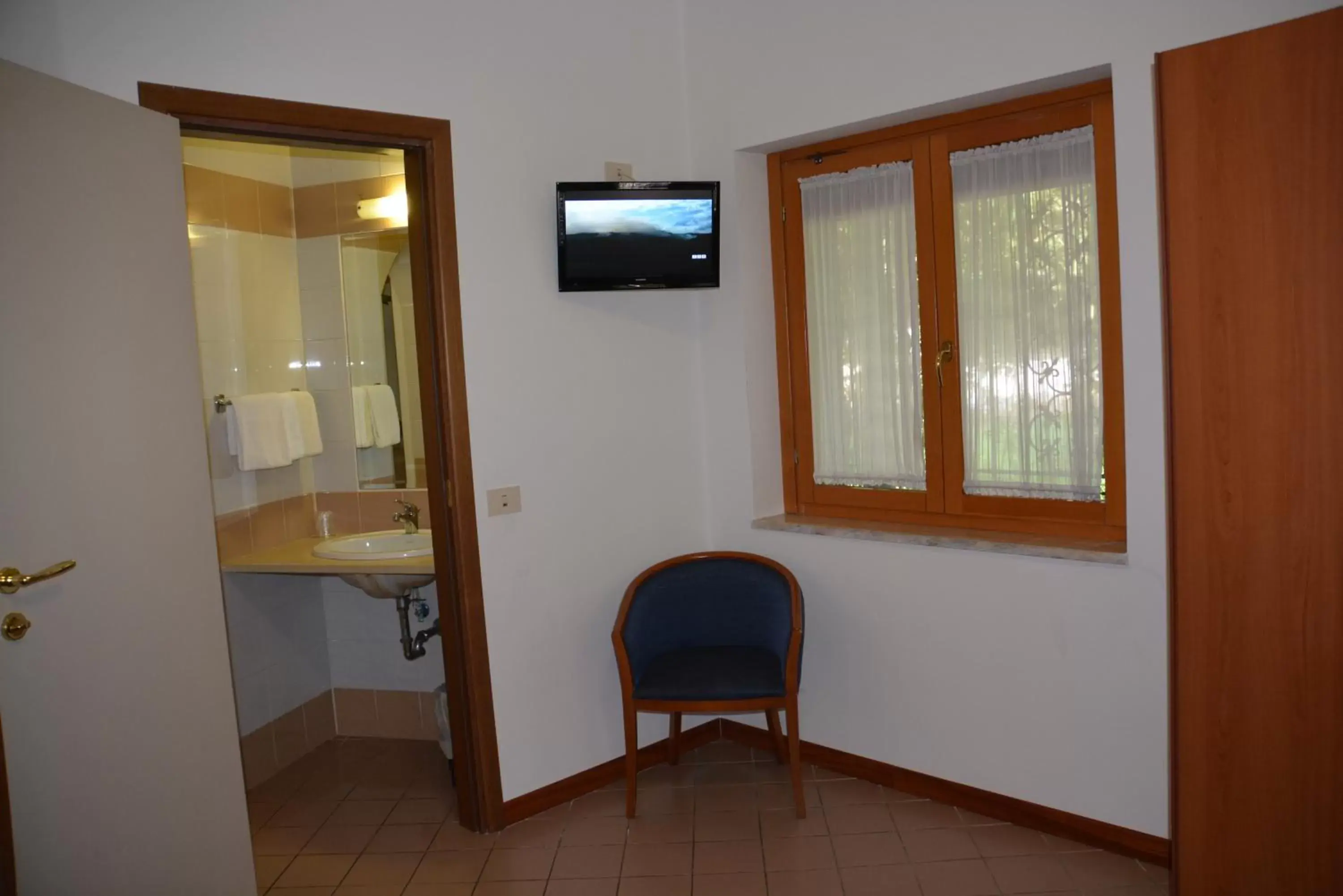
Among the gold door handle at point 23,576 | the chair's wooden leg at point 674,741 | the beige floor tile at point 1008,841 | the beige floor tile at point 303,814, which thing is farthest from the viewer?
the chair's wooden leg at point 674,741

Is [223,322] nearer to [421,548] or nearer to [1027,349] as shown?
[421,548]

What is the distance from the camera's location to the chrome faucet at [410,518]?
3736 millimetres

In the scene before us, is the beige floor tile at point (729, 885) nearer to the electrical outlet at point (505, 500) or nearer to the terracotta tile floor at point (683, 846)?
the terracotta tile floor at point (683, 846)

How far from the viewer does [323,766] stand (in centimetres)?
375

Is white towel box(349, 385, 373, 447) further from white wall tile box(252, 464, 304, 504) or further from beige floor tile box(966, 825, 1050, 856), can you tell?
beige floor tile box(966, 825, 1050, 856)

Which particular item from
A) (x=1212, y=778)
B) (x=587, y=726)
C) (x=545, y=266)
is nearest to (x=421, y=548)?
(x=587, y=726)

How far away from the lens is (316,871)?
2.94 metres

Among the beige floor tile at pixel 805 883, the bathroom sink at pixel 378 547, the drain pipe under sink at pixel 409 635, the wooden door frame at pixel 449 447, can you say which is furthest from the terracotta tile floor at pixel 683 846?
the bathroom sink at pixel 378 547

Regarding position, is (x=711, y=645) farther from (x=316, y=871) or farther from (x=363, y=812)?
(x=316, y=871)

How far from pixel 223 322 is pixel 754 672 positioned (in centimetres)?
224

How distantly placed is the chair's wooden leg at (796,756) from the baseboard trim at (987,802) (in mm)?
288

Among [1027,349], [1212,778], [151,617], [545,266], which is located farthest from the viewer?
[545,266]

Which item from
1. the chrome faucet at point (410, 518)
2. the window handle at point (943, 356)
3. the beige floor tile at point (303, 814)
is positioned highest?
the window handle at point (943, 356)

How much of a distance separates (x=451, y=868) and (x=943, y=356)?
2.15 metres
